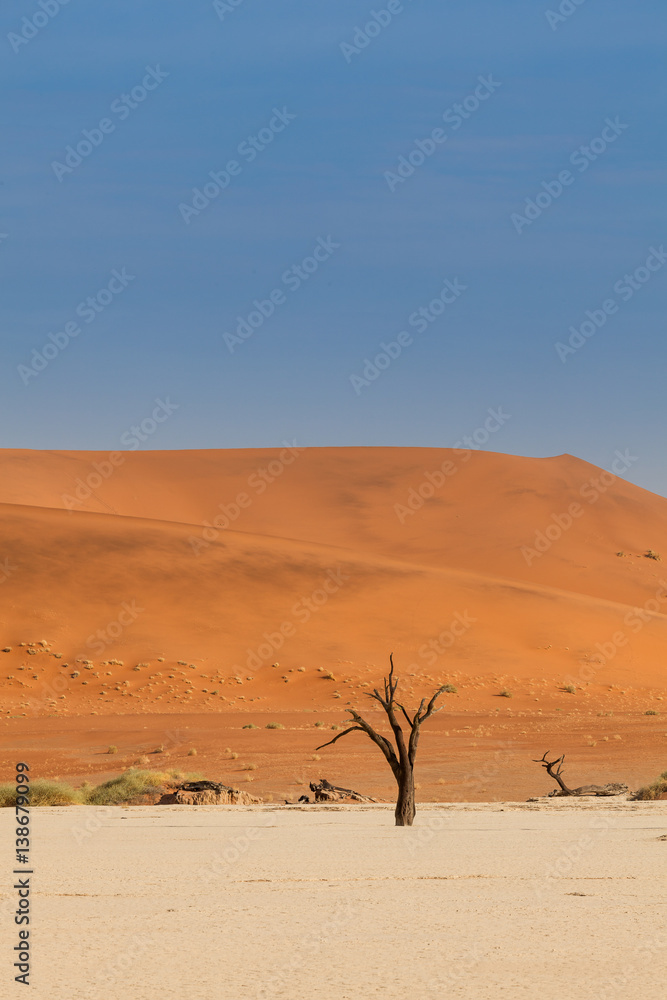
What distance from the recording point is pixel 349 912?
7988mm

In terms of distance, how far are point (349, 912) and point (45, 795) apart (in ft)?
41.6

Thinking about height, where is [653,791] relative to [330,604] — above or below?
below

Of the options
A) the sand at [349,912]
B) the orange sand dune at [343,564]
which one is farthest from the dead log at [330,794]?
the orange sand dune at [343,564]

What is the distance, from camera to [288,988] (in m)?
5.66

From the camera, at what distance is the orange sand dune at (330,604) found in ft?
133

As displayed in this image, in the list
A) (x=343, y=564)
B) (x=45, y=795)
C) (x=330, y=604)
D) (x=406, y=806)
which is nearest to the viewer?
(x=406, y=806)

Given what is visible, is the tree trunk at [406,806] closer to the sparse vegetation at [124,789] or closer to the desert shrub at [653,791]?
the desert shrub at [653,791]

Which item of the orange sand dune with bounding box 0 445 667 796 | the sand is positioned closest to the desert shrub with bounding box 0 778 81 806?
the sand

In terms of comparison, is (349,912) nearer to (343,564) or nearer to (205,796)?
(205,796)

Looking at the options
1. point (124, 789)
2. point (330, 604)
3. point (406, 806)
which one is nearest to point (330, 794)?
point (124, 789)

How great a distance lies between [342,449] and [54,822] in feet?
304

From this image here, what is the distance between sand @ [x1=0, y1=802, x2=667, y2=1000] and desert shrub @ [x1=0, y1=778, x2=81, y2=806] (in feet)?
15.8

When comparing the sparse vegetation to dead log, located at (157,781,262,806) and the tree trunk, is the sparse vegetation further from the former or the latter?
the tree trunk

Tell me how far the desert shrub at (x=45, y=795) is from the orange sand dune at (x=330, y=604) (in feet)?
20.9
